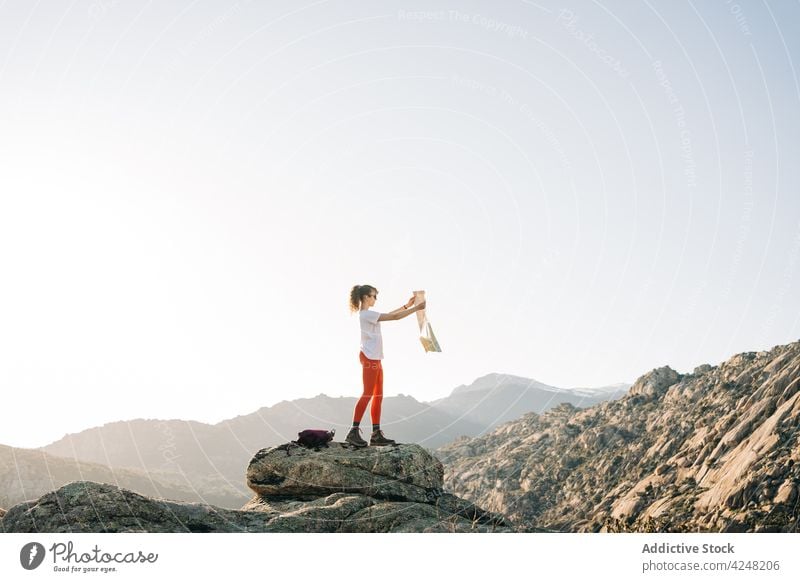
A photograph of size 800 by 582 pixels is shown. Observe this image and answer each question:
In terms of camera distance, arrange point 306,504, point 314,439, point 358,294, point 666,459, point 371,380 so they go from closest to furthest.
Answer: point 306,504 < point 371,380 < point 358,294 < point 314,439 < point 666,459

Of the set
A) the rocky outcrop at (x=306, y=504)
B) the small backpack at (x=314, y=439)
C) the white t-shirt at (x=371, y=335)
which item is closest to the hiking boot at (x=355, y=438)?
the rocky outcrop at (x=306, y=504)

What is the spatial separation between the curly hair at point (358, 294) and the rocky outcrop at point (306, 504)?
3.64m

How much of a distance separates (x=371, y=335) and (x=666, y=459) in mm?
103710

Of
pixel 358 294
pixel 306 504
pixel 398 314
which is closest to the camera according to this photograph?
pixel 306 504

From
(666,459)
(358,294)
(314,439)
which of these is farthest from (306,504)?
(666,459)

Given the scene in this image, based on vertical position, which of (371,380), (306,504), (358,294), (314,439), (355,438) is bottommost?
(306,504)

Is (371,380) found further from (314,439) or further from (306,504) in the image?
(306,504)

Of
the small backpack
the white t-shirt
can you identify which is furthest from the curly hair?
the small backpack

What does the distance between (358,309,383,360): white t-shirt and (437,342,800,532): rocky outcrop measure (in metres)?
37.4

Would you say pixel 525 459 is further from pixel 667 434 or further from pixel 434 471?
pixel 434 471

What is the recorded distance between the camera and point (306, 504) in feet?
43.6
